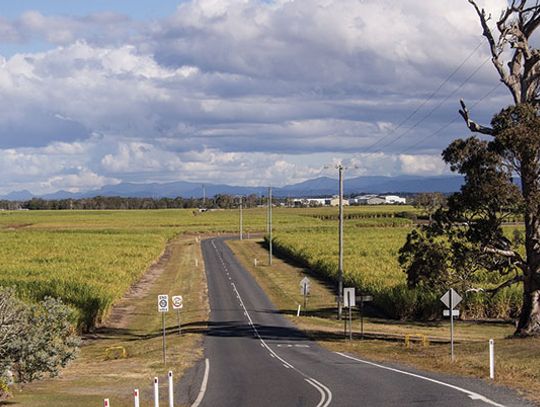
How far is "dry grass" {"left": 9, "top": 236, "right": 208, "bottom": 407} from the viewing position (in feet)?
79.8

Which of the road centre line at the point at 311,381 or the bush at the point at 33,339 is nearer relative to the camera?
the road centre line at the point at 311,381

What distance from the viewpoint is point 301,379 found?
27.6m

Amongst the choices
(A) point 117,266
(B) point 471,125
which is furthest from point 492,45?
(A) point 117,266

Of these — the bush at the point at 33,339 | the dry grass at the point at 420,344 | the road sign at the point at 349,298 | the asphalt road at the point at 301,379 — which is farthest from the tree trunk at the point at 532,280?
the bush at the point at 33,339

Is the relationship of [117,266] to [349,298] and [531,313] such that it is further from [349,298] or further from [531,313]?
[531,313]

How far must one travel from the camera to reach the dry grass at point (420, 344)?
28219 millimetres

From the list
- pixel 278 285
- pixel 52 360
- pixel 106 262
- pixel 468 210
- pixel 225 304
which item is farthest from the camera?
pixel 106 262

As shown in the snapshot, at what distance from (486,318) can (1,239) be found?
3424 inches

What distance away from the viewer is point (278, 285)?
75375 mm

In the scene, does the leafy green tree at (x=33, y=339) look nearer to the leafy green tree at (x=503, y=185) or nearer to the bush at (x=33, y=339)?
the bush at (x=33, y=339)

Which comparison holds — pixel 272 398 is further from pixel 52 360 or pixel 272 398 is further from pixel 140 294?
pixel 140 294

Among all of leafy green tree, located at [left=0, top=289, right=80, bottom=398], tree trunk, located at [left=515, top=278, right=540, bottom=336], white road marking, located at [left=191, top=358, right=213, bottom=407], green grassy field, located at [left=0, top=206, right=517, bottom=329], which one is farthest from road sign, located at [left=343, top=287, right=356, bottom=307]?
leafy green tree, located at [left=0, top=289, right=80, bottom=398]

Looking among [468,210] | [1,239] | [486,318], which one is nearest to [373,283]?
[486,318]

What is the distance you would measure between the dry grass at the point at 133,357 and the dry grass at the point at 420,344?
7045 millimetres
